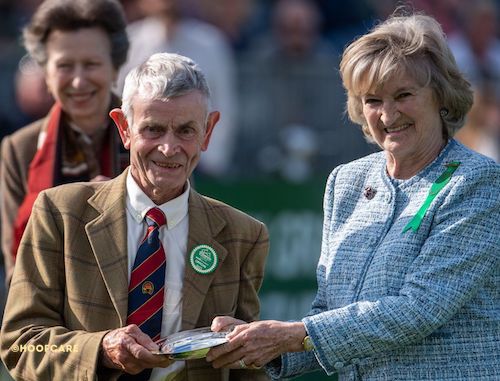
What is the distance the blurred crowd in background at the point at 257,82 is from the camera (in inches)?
395

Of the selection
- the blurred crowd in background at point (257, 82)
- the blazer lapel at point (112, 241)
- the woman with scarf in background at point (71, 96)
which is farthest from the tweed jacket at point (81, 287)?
the blurred crowd in background at point (257, 82)

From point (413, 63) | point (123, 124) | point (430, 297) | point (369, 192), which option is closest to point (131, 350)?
point (123, 124)

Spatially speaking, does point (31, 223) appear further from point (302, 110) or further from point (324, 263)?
point (302, 110)

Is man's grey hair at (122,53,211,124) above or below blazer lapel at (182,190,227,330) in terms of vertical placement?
above

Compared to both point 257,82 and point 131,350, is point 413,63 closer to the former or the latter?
point 131,350

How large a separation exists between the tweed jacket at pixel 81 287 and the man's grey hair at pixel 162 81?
1.25ft

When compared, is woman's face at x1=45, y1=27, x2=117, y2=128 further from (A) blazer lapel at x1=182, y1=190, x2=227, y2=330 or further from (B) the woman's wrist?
(B) the woman's wrist

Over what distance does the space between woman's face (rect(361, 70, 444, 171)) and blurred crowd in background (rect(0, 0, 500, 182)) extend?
491 cm

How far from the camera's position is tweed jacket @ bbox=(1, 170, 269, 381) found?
4.45 meters

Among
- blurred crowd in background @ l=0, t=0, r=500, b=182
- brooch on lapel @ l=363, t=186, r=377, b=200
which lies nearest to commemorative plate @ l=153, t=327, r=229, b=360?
brooch on lapel @ l=363, t=186, r=377, b=200

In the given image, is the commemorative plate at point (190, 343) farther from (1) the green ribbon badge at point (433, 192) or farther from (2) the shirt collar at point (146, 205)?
(1) the green ribbon badge at point (433, 192)

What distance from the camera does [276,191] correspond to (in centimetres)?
946

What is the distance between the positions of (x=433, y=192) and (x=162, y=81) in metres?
1.12

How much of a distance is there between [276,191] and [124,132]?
15.9 feet
